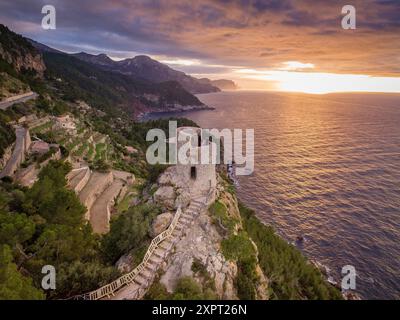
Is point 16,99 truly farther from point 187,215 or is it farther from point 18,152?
point 187,215

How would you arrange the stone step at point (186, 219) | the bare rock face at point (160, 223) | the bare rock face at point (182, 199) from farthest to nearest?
the bare rock face at point (182, 199), the stone step at point (186, 219), the bare rock face at point (160, 223)

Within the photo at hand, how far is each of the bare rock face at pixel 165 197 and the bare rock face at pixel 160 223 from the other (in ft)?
4.23

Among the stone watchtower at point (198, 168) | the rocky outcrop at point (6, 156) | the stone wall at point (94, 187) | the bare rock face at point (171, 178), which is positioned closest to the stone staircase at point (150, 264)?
the stone watchtower at point (198, 168)

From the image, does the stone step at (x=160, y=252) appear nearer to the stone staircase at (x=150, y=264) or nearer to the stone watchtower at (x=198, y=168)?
the stone staircase at (x=150, y=264)

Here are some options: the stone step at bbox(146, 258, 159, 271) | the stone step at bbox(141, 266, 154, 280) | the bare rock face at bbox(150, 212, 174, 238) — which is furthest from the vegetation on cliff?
the bare rock face at bbox(150, 212, 174, 238)

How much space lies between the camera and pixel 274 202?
54.6 metres

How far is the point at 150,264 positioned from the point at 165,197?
580 cm

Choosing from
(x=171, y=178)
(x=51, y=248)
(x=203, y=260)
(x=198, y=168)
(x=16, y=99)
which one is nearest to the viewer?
(x=51, y=248)

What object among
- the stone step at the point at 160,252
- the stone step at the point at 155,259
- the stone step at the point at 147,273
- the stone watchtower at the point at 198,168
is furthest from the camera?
the stone watchtower at the point at 198,168

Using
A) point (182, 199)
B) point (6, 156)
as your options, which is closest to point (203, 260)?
point (182, 199)

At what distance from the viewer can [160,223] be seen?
16609 mm

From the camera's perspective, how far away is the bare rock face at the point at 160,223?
16156 mm
